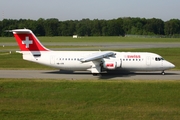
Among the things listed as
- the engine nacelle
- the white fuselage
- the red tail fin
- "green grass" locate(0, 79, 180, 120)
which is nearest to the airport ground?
"green grass" locate(0, 79, 180, 120)

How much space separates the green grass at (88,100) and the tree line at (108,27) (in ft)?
498

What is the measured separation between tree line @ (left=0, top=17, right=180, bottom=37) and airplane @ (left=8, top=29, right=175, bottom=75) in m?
143

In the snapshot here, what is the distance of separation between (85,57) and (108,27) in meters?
154

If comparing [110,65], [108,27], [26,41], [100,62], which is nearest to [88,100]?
[110,65]

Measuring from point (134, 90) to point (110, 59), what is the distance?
355 inches

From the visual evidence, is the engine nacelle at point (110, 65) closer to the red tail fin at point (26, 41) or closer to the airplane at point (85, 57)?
the airplane at point (85, 57)

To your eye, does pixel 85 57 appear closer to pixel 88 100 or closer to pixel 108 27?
pixel 88 100

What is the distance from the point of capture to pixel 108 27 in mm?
187375

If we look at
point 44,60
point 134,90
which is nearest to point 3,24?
point 44,60

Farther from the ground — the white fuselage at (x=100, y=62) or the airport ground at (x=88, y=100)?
the white fuselage at (x=100, y=62)

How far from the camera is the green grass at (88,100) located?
19031 mm

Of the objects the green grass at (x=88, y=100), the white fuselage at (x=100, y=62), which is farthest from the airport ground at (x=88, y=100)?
the white fuselage at (x=100, y=62)

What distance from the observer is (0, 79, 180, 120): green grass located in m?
19.0

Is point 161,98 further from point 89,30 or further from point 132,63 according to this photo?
point 89,30
